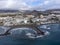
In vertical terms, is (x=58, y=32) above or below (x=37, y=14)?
below

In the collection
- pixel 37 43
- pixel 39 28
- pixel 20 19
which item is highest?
pixel 20 19

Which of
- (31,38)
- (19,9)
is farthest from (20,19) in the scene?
(31,38)

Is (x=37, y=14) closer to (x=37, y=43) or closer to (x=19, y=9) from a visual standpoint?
(x=19, y=9)

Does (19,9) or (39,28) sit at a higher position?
(19,9)

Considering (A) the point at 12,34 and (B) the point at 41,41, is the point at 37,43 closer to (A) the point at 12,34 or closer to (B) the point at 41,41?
(B) the point at 41,41

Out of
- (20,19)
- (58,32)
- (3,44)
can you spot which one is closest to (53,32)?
(58,32)

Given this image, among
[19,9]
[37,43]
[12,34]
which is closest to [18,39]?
[12,34]

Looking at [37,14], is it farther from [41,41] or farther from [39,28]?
[41,41]
